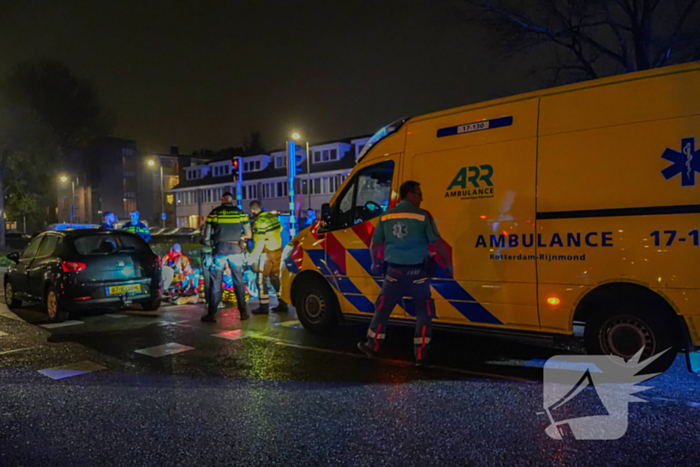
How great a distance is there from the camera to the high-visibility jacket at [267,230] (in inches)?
348

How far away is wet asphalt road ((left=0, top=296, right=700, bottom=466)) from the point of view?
3.23 metres

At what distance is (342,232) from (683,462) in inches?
169

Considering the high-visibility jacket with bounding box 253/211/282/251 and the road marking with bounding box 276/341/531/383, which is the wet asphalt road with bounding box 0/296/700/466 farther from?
the high-visibility jacket with bounding box 253/211/282/251

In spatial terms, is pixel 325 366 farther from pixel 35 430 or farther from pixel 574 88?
pixel 574 88

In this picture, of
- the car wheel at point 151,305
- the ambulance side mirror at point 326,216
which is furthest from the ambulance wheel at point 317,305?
the car wheel at point 151,305

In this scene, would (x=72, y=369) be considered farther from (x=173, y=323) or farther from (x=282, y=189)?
(x=282, y=189)

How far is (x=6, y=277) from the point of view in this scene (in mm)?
9930

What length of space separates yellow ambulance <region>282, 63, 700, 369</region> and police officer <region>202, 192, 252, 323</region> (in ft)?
8.33

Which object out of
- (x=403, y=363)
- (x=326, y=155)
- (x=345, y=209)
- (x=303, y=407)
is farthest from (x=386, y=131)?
(x=326, y=155)

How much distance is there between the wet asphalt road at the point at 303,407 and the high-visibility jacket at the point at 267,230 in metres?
2.57

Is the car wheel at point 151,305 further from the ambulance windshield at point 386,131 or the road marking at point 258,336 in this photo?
the ambulance windshield at point 386,131

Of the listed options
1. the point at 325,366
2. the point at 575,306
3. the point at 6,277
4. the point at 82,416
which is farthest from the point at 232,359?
the point at 6,277

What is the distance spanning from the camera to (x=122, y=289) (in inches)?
330

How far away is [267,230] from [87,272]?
2.83 m
